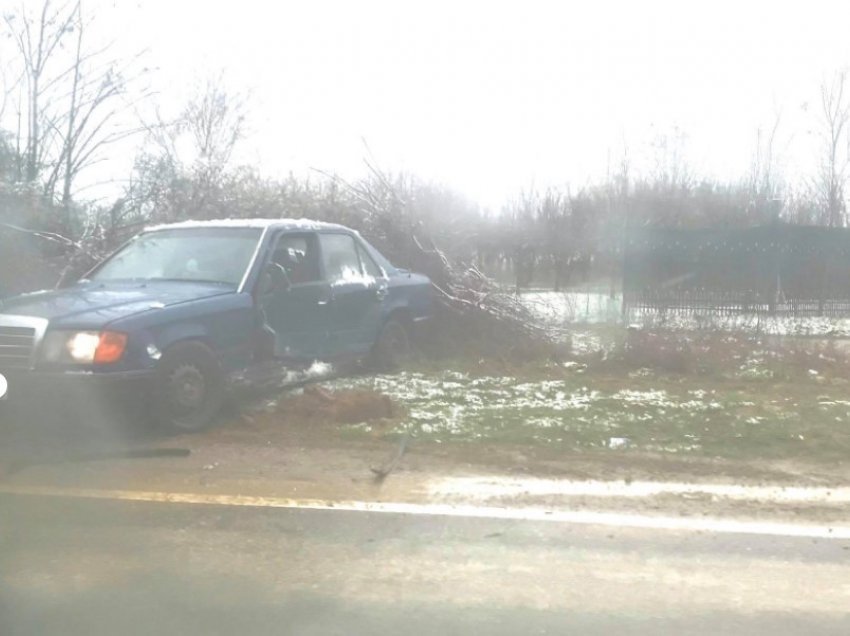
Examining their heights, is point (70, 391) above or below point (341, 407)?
above

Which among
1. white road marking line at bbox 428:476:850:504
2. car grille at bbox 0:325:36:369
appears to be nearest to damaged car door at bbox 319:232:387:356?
car grille at bbox 0:325:36:369

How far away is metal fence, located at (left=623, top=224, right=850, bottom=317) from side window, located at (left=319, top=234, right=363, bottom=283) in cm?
692

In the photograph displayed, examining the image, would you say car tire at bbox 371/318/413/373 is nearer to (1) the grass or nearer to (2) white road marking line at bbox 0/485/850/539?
(1) the grass

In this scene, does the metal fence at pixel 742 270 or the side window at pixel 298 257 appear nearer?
the side window at pixel 298 257

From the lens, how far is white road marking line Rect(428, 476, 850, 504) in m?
5.68

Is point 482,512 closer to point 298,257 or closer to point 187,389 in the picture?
point 187,389

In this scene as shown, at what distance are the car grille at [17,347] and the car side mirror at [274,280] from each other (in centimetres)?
211

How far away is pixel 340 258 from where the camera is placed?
9.39 metres

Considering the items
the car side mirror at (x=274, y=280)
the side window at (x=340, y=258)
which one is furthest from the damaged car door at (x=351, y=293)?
the car side mirror at (x=274, y=280)

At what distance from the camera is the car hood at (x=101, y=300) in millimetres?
6598

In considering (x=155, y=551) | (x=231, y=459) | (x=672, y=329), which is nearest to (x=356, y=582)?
(x=155, y=551)

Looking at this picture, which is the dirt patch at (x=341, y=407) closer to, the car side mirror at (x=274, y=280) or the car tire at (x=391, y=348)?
the car side mirror at (x=274, y=280)

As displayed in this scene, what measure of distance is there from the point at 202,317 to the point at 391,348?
10.9 feet

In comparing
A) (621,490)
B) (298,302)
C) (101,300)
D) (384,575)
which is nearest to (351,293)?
(298,302)
